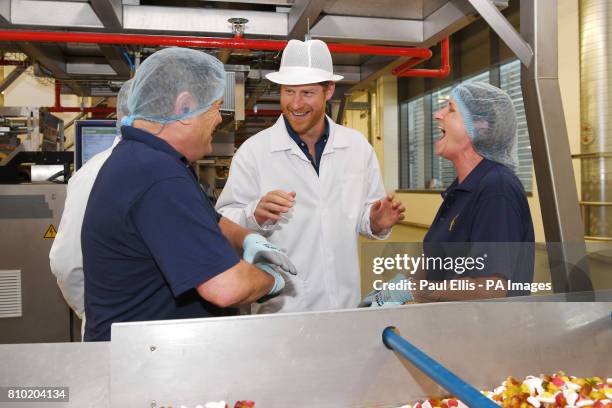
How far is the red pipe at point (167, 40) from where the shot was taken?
229cm

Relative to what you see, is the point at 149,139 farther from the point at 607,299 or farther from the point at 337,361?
the point at 607,299

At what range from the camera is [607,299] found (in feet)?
4.57

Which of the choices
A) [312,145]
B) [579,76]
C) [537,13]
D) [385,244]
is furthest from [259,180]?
[579,76]

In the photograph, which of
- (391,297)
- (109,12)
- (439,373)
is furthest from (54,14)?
(439,373)

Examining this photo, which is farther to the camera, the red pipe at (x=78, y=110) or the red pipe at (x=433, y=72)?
the red pipe at (x=78, y=110)

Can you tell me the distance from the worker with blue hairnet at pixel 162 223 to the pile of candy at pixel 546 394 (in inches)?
20.4

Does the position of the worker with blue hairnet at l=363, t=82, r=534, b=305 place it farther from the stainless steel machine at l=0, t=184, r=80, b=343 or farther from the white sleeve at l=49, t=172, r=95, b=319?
the stainless steel machine at l=0, t=184, r=80, b=343

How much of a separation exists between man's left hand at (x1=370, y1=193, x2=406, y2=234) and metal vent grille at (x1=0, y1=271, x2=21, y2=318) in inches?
80.7

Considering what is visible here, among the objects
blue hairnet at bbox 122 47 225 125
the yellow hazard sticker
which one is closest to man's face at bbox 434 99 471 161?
blue hairnet at bbox 122 47 225 125

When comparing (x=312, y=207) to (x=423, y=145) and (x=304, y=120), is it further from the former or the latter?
(x=423, y=145)

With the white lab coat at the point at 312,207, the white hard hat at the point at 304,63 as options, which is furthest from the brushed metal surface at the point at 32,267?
the white hard hat at the point at 304,63

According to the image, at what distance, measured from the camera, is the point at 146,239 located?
42.2 inches

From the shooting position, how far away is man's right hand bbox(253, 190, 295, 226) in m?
1.70

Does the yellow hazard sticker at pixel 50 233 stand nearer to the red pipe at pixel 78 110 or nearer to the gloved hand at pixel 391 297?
the gloved hand at pixel 391 297
